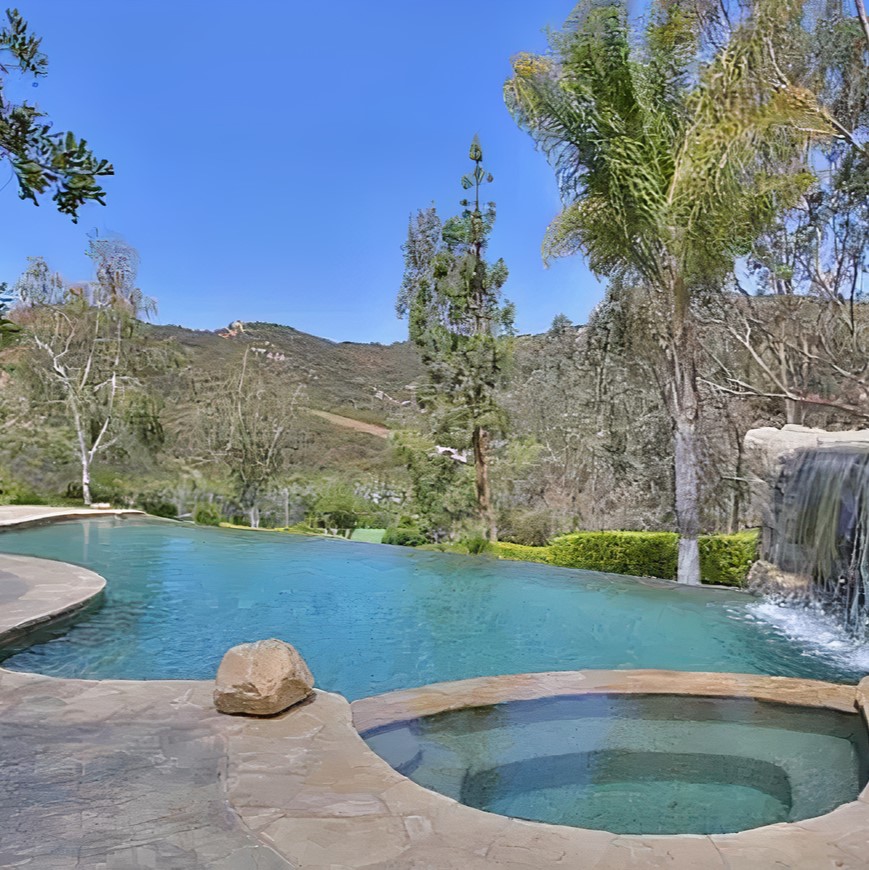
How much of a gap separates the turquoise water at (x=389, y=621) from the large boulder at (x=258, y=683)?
1231 millimetres

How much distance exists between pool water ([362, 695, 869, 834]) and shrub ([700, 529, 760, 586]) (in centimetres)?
643

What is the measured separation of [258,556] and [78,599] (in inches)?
186

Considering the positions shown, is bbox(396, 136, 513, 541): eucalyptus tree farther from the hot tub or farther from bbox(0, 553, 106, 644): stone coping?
the hot tub

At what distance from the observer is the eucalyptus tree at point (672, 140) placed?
1005 cm

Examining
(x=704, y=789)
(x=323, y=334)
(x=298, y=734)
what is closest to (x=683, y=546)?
(x=704, y=789)

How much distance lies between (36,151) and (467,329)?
1196 centimetres

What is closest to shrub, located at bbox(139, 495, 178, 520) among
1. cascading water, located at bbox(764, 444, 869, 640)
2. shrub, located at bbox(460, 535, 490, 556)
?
shrub, located at bbox(460, 535, 490, 556)

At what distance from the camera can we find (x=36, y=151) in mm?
2275

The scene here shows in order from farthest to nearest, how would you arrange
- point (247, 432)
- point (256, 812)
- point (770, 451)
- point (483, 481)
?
point (247, 432)
point (483, 481)
point (770, 451)
point (256, 812)

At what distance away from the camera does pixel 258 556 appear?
38.5ft

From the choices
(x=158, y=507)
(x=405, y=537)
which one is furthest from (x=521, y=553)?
(x=158, y=507)

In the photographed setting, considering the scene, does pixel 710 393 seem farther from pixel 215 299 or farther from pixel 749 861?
pixel 215 299

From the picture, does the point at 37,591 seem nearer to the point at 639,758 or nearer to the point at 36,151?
the point at 639,758

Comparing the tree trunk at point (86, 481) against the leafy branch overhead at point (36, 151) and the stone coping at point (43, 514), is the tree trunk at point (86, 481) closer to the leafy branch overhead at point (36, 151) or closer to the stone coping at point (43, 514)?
the stone coping at point (43, 514)
